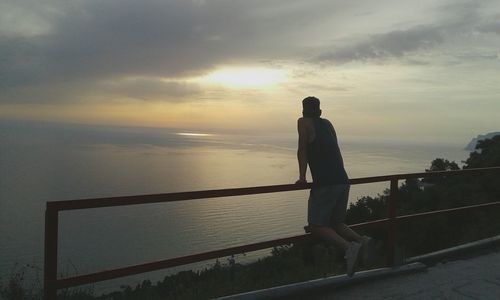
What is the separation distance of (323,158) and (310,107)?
45cm

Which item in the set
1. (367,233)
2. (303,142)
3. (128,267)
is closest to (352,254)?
(303,142)

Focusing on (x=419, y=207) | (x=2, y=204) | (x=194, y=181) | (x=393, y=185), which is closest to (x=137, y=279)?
(x=393, y=185)

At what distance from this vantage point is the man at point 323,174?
384 cm

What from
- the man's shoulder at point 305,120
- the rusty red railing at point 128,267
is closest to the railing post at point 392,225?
the rusty red railing at point 128,267

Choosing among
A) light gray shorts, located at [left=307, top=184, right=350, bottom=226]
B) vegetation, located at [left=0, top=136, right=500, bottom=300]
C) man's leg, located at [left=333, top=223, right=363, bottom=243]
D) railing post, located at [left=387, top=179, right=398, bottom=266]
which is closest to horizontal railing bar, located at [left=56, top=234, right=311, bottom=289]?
light gray shorts, located at [left=307, top=184, right=350, bottom=226]

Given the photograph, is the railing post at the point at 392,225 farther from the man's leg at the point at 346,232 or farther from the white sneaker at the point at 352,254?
the white sneaker at the point at 352,254

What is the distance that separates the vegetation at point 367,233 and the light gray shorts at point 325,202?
2.96 ft

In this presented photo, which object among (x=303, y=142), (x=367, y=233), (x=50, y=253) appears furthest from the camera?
(x=367, y=233)

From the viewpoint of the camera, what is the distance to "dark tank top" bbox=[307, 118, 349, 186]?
385cm

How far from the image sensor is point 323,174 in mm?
3859

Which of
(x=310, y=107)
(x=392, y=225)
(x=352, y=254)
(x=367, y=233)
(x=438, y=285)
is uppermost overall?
(x=310, y=107)

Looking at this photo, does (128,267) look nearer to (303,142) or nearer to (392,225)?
(303,142)

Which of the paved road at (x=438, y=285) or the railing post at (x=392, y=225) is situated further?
the railing post at (x=392, y=225)

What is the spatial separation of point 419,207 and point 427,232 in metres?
4.67
